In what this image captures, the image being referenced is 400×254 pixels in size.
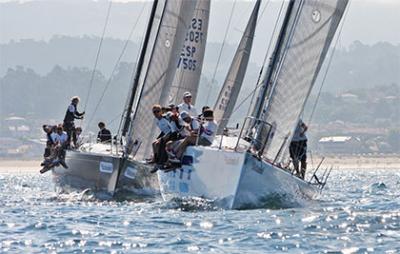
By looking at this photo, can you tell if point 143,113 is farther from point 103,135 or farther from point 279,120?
point 279,120

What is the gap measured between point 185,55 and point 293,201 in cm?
721

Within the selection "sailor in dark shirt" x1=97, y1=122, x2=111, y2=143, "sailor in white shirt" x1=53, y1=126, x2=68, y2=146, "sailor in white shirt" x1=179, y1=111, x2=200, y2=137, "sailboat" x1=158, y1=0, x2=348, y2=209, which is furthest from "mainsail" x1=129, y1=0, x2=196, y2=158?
"sailboat" x1=158, y1=0, x2=348, y2=209

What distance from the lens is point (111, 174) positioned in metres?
21.5

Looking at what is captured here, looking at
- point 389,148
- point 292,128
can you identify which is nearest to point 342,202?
point 292,128

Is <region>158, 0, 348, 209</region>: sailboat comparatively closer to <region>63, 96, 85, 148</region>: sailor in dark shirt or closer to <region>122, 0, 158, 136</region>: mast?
<region>122, 0, 158, 136</region>: mast

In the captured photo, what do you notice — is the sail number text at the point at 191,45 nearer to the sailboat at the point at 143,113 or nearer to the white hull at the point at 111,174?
the sailboat at the point at 143,113

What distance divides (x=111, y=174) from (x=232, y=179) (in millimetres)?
4808

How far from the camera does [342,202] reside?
2106cm

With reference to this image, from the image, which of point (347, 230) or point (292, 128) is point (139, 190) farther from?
point (347, 230)

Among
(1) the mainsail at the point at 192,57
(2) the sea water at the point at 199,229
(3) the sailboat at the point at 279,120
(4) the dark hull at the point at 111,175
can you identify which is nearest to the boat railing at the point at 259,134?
(3) the sailboat at the point at 279,120

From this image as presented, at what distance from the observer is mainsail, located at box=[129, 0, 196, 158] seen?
23.1 meters

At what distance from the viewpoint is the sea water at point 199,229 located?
44.3 feet

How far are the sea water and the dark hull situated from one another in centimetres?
176

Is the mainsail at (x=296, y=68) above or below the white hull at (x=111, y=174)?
above
